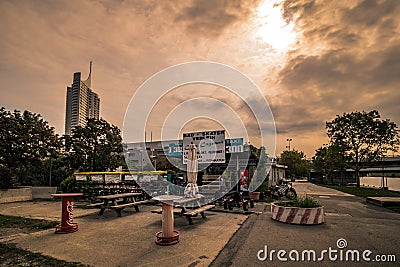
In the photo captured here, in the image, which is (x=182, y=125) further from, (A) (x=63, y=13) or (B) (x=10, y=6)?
(B) (x=10, y=6)

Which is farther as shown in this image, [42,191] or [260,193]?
[42,191]

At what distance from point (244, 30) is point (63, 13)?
7.12m

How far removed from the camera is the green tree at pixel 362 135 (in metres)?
28.7

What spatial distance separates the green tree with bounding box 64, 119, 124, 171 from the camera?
16.2 meters

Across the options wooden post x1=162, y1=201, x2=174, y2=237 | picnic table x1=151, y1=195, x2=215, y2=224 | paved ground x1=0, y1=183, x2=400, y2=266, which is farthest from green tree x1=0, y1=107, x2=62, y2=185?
wooden post x1=162, y1=201, x2=174, y2=237

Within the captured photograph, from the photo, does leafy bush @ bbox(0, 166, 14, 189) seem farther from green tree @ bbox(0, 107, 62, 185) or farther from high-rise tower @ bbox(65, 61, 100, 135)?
high-rise tower @ bbox(65, 61, 100, 135)

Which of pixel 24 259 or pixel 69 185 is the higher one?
pixel 69 185

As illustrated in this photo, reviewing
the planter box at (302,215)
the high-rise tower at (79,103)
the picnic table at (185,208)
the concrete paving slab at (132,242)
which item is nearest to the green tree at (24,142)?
the high-rise tower at (79,103)

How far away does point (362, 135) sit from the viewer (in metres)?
29.8

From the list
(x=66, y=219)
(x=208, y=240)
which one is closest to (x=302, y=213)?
(x=208, y=240)

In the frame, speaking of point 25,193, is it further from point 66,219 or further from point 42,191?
point 66,219

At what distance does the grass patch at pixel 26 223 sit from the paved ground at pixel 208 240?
749 millimetres

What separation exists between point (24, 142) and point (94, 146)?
4.05 m

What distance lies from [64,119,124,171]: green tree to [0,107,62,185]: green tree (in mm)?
1201
